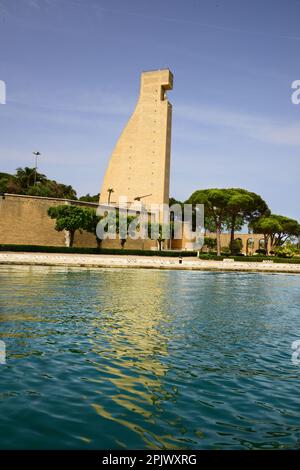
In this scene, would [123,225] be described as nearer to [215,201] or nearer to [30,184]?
[215,201]

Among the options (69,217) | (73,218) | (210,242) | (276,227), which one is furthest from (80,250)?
(210,242)

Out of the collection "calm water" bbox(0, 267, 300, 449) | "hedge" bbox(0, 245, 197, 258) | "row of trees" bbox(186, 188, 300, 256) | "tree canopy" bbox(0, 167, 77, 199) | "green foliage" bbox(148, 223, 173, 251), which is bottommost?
"calm water" bbox(0, 267, 300, 449)

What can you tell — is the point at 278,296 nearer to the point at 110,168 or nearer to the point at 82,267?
the point at 82,267

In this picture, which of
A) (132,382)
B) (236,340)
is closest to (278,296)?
(236,340)

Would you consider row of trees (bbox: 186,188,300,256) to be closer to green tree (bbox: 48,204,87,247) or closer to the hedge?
the hedge

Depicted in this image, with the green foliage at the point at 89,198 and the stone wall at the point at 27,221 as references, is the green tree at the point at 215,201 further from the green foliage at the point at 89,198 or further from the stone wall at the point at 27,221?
the green foliage at the point at 89,198

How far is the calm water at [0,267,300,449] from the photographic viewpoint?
4.15m

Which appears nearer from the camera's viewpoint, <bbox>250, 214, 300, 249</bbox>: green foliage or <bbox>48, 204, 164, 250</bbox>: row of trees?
→ <bbox>48, 204, 164, 250</bbox>: row of trees

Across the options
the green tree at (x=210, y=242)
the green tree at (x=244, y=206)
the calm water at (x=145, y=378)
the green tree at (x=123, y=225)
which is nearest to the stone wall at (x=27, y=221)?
the green tree at (x=123, y=225)

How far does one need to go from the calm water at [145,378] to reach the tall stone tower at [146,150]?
5661 cm

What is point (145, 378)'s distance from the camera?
581 cm

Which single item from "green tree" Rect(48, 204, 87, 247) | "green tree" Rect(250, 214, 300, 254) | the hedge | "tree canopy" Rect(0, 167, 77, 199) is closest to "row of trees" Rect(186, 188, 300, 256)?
"green tree" Rect(250, 214, 300, 254)

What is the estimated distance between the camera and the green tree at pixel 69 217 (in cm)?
4259

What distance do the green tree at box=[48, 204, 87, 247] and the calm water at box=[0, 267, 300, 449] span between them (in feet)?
102
